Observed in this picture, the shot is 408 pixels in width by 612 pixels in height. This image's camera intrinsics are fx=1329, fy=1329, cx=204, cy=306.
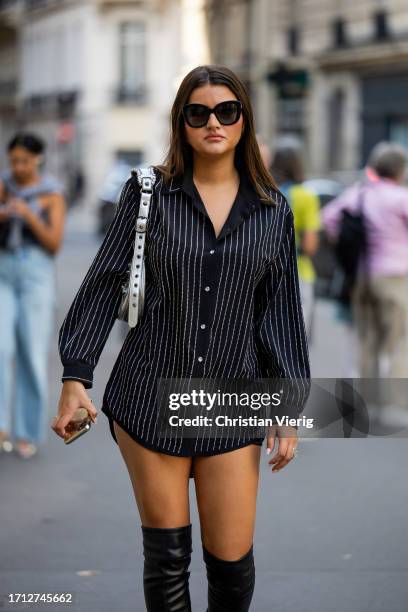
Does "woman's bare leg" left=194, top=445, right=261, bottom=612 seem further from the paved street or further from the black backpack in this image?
the black backpack

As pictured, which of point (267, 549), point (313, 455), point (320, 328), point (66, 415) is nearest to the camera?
point (66, 415)

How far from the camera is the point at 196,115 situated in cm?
333

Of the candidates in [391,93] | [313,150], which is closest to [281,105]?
[313,150]

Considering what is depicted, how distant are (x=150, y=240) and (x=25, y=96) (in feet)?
160

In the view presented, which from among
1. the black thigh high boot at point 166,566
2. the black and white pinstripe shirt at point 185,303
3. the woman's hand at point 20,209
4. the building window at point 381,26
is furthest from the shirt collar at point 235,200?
the building window at point 381,26

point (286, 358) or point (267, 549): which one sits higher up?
point (286, 358)

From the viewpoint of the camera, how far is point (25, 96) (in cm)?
5091

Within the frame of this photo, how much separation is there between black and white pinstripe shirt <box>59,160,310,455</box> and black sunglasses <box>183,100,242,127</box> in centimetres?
14

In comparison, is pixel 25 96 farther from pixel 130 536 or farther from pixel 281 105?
pixel 130 536

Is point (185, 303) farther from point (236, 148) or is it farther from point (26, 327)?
point (26, 327)

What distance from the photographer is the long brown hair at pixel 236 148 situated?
333 cm

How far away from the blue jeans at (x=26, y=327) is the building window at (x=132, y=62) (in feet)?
120

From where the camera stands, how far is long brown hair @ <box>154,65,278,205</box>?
10.9ft

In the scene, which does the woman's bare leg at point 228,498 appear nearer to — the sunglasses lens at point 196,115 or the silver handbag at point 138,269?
the silver handbag at point 138,269
